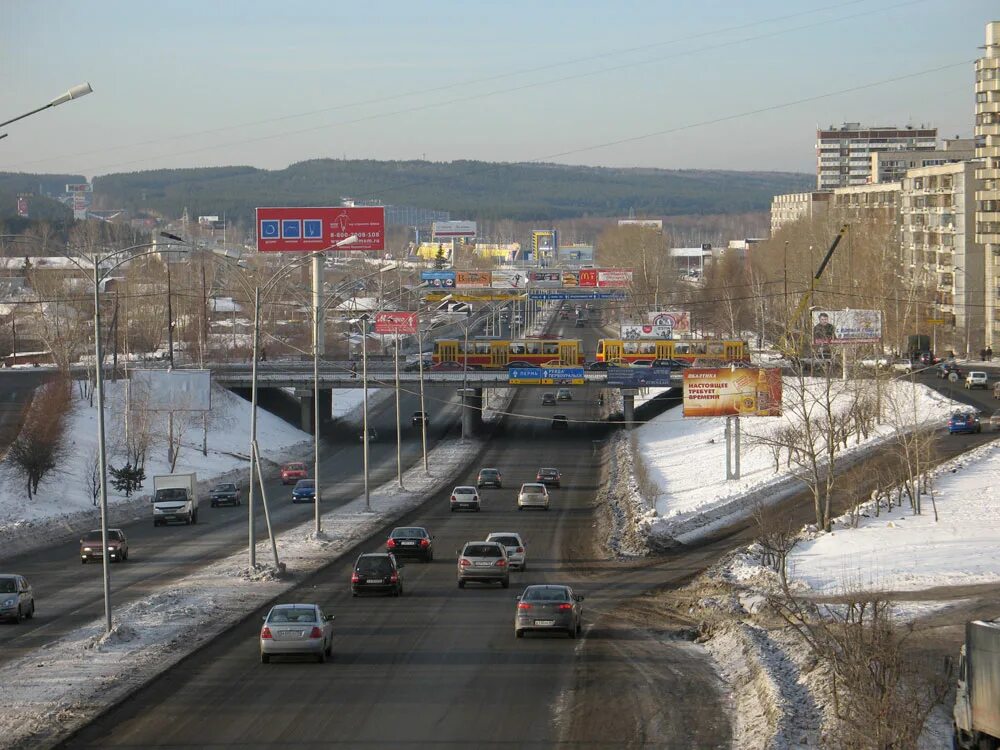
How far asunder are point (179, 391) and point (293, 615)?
1815 inches

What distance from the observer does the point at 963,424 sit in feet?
209

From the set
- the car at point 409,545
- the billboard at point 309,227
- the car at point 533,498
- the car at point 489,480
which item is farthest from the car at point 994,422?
the billboard at point 309,227

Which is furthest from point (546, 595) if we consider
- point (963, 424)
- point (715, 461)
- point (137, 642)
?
Answer: point (963, 424)

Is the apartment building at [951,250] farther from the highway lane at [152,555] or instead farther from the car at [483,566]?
the car at [483,566]

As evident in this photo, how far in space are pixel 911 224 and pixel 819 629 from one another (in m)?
107

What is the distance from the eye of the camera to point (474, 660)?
2447cm

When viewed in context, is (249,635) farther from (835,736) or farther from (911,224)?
(911,224)

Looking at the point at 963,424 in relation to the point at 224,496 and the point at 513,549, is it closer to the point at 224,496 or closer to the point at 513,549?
the point at 513,549

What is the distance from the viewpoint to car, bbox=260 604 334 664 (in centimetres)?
2358

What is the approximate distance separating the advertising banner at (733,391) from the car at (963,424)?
12310mm

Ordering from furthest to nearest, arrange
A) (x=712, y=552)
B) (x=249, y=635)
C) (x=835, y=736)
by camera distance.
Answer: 1. (x=712, y=552)
2. (x=249, y=635)
3. (x=835, y=736)

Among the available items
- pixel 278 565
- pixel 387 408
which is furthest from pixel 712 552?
pixel 387 408

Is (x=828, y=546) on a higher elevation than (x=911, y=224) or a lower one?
lower

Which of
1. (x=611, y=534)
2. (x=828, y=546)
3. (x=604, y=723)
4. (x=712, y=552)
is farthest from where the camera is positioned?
(x=611, y=534)
